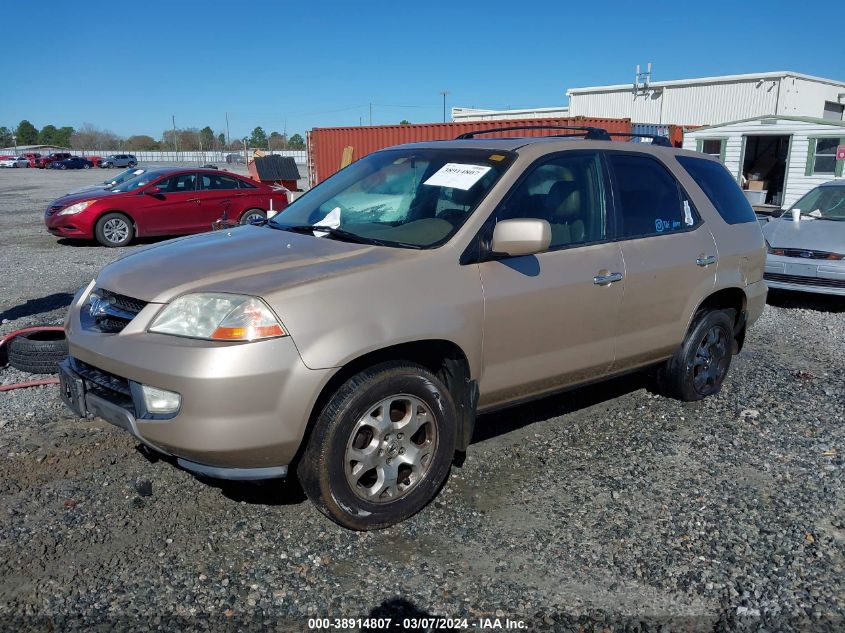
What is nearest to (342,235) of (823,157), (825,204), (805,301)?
(805,301)

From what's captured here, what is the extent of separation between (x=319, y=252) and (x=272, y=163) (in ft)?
63.6

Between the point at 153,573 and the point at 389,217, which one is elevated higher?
the point at 389,217

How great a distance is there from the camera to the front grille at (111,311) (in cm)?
327

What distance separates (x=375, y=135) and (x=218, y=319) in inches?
798

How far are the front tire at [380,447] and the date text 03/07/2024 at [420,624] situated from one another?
1.84 ft

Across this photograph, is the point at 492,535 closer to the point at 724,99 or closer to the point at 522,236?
the point at 522,236

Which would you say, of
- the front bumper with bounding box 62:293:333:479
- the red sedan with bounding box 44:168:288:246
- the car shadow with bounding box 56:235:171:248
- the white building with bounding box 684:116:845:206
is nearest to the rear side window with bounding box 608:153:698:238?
the front bumper with bounding box 62:293:333:479

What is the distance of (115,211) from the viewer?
1317 centimetres

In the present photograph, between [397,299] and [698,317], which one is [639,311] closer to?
[698,317]

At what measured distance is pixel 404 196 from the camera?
404 centimetres

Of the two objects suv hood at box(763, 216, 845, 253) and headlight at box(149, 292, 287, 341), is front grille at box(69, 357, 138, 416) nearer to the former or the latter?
headlight at box(149, 292, 287, 341)

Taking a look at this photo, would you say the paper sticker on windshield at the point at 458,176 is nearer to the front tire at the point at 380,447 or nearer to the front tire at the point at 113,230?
the front tire at the point at 380,447

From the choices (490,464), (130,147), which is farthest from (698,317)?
(130,147)

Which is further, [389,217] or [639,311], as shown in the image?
[639,311]
